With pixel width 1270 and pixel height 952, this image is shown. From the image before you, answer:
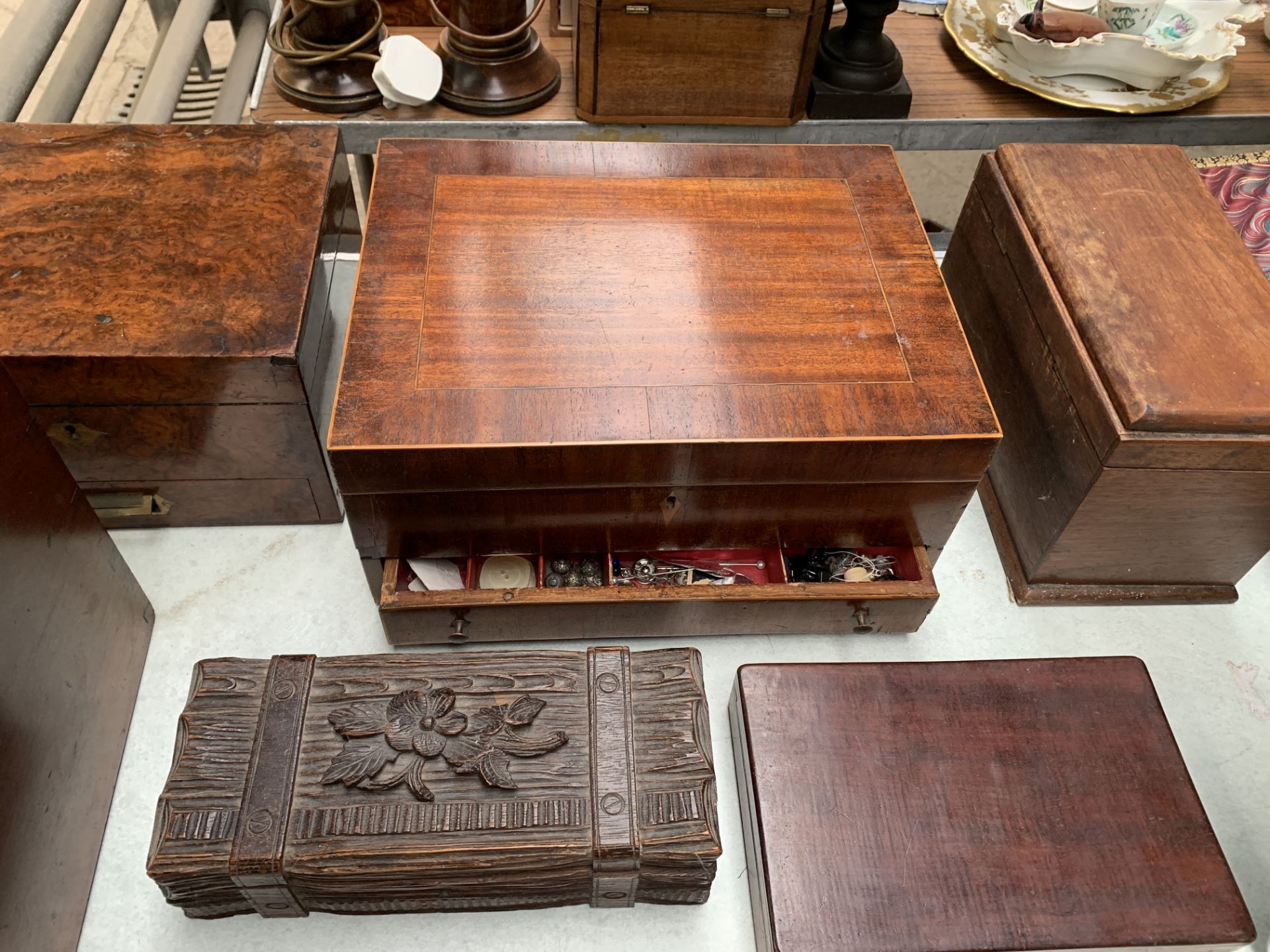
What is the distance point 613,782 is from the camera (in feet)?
→ 2.97

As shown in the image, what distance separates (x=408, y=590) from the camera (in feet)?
3.56

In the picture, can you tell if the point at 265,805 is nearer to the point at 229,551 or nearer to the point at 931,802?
the point at 229,551

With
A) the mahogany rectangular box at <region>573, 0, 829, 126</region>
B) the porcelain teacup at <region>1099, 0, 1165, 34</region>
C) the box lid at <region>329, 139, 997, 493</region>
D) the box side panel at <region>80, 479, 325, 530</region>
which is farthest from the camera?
the porcelain teacup at <region>1099, 0, 1165, 34</region>

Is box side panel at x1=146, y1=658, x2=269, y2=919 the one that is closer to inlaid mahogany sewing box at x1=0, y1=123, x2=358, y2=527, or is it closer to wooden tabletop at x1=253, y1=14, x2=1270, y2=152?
inlaid mahogany sewing box at x1=0, y1=123, x2=358, y2=527

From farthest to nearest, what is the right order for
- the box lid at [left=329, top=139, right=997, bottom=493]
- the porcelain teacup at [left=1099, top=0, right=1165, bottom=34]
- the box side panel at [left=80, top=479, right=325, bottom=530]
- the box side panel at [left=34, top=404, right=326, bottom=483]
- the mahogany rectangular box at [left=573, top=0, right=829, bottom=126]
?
1. the porcelain teacup at [left=1099, top=0, right=1165, bottom=34]
2. the mahogany rectangular box at [left=573, top=0, right=829, bottom=126]
3. the box side panel at [left=80, top=479, right=325, bottom=530]
4. the box side panel at [left=34, top=404, right=326, bottom=483]
5. the box lid at [left=329, top=139, right=997, bottom=493]

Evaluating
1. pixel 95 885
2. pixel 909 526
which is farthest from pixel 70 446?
pixel 909 526

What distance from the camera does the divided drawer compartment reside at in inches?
42.0

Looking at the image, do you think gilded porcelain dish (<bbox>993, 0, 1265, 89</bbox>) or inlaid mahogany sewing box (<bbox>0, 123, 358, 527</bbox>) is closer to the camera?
inlaid mahogany sewing box (<bbox>0, 123, 358, 527</bbox>)

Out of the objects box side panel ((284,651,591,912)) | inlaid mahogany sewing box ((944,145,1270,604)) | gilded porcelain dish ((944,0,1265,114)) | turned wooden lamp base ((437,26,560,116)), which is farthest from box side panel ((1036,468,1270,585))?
turned wooden lamp base ((437,26,560,116))

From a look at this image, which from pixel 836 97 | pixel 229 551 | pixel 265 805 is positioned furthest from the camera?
pixel 836 97

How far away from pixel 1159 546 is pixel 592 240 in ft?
2.49

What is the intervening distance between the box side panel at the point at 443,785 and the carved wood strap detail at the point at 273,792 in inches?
0.4

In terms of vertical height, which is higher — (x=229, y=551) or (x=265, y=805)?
(x=265, y=805)

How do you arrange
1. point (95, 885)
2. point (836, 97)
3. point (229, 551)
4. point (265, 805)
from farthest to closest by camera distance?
point (836, 97), point (229, 551), point (95, 885), point (265, 805)
